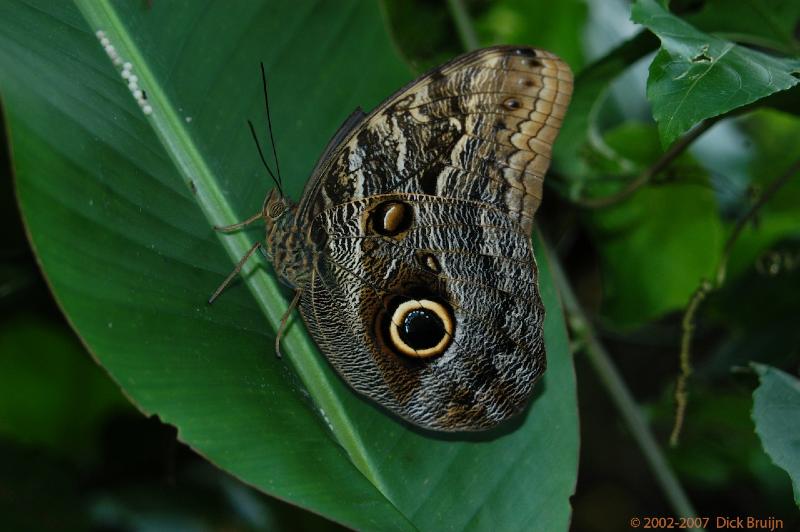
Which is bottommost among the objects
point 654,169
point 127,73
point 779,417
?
point 779,417

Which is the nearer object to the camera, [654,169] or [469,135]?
[469,135]

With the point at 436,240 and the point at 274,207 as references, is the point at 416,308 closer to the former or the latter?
the point at 436,240

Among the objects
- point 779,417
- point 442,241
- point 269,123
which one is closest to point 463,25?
point 269,123

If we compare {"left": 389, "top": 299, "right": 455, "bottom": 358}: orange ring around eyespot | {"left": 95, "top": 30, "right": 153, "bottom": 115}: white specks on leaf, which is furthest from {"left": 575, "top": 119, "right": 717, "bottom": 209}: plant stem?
{"left": 95, "top": 30, "right": 153, "bottom": 115}: white specks on leaf

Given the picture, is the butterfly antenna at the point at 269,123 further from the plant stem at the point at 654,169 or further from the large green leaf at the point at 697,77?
the plant stem at the point at 654,169

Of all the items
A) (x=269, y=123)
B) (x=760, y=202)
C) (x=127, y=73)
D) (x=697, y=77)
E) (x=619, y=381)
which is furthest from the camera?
(x=619, y=381)

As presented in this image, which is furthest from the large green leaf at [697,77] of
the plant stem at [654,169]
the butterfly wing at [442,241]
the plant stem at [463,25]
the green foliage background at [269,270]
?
the plant stem at [463,25]
